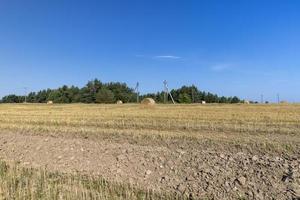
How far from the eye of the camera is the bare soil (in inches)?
342

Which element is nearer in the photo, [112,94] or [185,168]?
[185,168]

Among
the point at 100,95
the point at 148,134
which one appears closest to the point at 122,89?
the point at 100,95

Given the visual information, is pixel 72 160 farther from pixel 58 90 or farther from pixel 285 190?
pixel 58 90

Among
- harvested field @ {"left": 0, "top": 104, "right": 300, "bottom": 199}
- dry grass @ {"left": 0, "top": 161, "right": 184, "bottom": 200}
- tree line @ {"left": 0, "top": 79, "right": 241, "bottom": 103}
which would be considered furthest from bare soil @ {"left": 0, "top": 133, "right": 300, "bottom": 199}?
tree line @ {"left": 0, "top": 79, "right": 241, "bottom": 103}

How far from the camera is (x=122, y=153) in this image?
11.8 meters

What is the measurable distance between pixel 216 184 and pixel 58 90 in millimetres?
109894

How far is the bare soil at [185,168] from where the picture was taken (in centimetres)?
869

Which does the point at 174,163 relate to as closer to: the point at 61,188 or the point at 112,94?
the point at 61,188

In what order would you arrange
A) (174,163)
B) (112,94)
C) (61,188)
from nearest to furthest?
(61,188)
(174,163)
(112,94)

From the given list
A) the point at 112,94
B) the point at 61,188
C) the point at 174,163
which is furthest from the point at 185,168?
the point at 112,94

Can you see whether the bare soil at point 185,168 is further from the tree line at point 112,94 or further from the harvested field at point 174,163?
the tree line at point 112,94

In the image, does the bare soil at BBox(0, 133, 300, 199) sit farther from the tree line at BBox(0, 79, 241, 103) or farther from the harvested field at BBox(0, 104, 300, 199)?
the tree line at BBox(0, 79, 241, 103)

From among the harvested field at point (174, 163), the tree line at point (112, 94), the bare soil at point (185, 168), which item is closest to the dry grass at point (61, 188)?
the harvested field at point (174, 163)

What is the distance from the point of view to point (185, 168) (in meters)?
9.98
